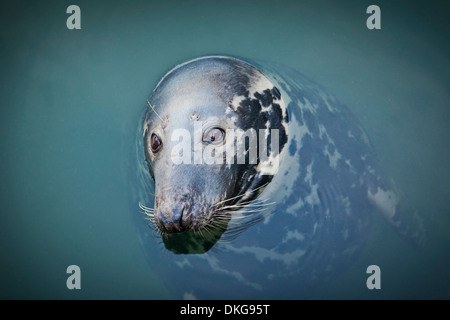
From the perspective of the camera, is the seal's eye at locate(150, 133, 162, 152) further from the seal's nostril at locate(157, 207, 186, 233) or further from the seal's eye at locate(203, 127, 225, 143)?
the seal's nostril at locate(157, 207, 186, 233)

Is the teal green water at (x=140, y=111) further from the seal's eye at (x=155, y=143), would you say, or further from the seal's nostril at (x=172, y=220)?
the seal's nostril at (x=172, y=220)

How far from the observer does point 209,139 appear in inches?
90.8

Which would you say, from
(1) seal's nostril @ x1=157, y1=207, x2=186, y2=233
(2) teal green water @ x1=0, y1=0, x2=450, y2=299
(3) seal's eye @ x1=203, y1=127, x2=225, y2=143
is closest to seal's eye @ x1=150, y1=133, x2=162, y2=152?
(3) seal's eye @ x1=203, y1=127, x2=225, y2=143

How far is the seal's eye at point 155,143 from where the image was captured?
7.78ft

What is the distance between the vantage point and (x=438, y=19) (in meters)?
2.99

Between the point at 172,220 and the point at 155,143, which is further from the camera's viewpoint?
the point at 155,143

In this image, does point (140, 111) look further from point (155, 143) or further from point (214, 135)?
point (214, 135)

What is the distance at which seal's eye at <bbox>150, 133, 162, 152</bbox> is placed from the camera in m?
2.37

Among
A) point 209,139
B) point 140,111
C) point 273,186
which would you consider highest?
point 140,111

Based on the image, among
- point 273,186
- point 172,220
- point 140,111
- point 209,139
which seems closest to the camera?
point 172,220

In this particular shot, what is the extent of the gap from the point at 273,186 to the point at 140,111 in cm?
100

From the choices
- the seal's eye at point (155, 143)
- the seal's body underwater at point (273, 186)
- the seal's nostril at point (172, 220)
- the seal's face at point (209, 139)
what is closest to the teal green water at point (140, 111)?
the seal's body underwater at point (273, 186)

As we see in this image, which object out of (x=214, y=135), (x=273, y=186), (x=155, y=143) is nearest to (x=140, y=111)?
(x=155, y=143)
